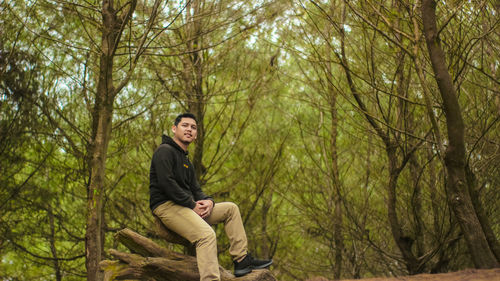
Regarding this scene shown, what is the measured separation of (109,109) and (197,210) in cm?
172

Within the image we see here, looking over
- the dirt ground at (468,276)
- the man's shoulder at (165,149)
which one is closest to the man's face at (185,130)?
the man's shoulder at (165,149)

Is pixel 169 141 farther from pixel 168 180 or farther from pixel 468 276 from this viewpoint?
pixel 468 276

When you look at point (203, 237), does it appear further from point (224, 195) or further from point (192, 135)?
point (224, 195)

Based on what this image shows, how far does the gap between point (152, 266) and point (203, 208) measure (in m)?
0.68

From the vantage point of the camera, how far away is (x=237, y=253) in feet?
12.1

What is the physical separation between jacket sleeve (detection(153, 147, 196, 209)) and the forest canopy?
1.19 m

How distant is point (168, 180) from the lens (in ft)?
11.6

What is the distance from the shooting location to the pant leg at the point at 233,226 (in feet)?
12.1

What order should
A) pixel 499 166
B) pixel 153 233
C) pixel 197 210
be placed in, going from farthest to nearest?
pixel 153 233 < pixel 499 166 < pixel 197 210

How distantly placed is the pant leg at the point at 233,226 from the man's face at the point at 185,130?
69 cm

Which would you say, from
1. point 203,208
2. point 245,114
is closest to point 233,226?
point 203,208

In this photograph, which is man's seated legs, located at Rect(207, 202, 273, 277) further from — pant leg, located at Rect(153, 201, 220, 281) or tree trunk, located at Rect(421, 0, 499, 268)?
tree trunk, located at Rect(421, 0, 499, 268)

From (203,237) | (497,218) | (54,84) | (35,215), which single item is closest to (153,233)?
(35,215)

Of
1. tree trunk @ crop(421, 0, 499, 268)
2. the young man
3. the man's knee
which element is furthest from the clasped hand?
tree trunk @ crop(421, 0, 499, 268)
